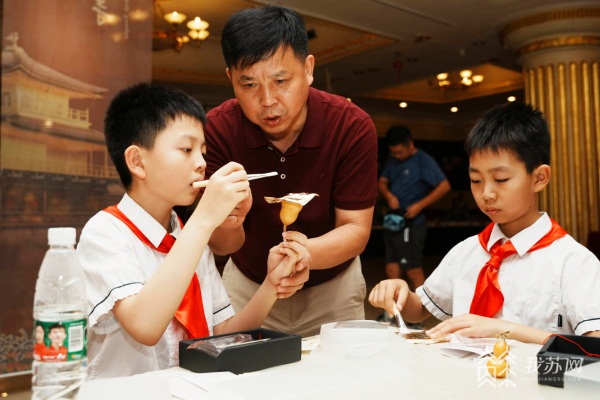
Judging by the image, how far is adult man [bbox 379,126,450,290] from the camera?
532cm

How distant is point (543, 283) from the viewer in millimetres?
1691

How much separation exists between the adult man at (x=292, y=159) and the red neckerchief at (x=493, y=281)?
451 millimetres

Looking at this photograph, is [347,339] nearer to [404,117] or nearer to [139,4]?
[139,4]

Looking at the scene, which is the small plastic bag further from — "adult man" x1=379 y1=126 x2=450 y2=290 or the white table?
"adult man" x1=379 y1=126 x2=450 y2=290

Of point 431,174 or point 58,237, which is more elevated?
point 431,174

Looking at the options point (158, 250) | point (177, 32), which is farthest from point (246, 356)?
point (177, 32)

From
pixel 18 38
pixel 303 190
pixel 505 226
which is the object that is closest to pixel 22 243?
pixel 18 38

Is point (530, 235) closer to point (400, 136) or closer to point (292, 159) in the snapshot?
point (292, 159)

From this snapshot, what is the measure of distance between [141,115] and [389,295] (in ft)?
2.72

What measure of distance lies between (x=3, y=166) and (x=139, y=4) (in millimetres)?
1466

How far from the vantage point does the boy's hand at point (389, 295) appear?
1.58 meters

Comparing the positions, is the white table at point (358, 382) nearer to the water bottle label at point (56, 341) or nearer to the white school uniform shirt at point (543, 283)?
the water bottle label at point (56, 341)

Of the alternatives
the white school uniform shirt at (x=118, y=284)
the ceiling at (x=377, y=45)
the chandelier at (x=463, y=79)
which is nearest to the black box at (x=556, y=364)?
the white school uniform shirt at (x=118, y=284)

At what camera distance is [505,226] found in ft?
6.20
